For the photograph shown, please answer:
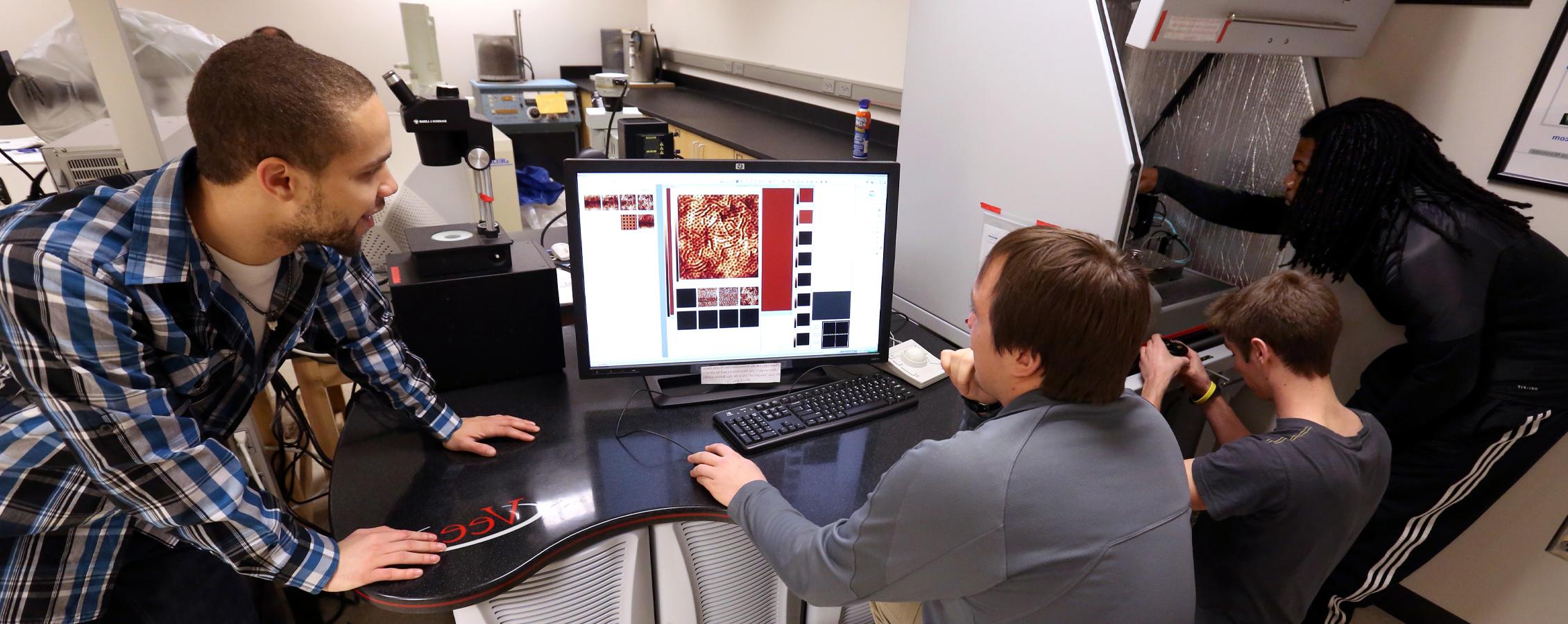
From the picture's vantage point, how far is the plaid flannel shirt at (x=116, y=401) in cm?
75

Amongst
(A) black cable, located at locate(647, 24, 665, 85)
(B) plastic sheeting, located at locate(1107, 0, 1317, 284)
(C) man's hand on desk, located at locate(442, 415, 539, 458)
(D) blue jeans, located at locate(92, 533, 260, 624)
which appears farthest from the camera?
(A) black cable, located at locate(647, 24, 665, 85)

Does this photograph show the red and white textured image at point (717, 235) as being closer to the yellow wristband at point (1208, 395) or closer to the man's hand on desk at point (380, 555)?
the man's hand on desk at point (380, 555)

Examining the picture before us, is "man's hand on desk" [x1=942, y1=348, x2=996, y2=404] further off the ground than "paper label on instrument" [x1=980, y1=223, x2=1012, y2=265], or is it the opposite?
"paper label on instrument" [x1=980, y1=223, x2=1012, y2=265]

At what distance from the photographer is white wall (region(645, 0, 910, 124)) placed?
3.04 meters

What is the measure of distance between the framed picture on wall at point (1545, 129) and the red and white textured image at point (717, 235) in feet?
5.69

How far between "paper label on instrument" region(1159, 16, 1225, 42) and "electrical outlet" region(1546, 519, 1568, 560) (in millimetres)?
1527

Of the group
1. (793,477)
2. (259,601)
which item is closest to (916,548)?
(793,477)

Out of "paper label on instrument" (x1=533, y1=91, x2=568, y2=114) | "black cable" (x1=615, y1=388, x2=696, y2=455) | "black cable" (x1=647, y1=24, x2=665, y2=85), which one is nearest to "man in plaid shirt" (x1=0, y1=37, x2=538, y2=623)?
"black cable" (x1=615, y1=388, x2=696, y2=455)

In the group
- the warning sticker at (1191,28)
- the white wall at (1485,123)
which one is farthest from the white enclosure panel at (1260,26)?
the white wall at (1485,123)

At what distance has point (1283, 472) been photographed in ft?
3.78

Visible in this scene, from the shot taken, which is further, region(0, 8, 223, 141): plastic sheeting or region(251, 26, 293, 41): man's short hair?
region(0, 8, 223, 141): plastic sheeting

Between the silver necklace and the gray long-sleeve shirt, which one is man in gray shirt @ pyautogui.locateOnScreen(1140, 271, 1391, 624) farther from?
the silver necklace

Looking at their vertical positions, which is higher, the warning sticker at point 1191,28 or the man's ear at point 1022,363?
the warning sticker at point 1191,28

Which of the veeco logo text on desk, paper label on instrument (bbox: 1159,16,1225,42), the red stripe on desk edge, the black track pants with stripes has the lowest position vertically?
the black track pants with stripes
